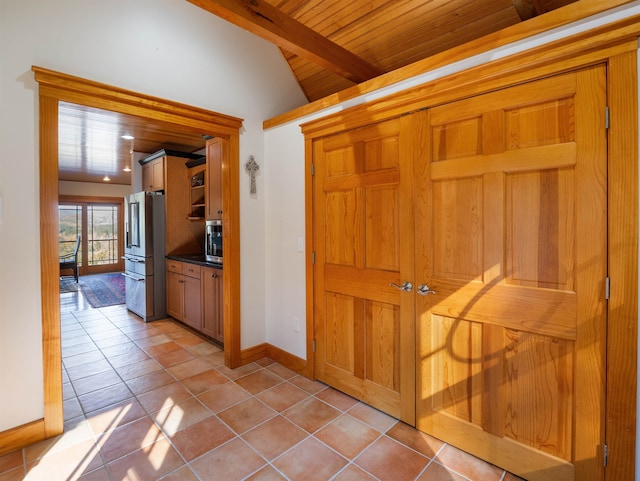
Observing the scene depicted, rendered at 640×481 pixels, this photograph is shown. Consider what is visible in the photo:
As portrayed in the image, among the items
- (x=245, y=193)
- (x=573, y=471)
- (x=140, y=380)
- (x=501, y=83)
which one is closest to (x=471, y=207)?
(x=501, y=83)

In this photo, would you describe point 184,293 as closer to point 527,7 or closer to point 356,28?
point 356,28

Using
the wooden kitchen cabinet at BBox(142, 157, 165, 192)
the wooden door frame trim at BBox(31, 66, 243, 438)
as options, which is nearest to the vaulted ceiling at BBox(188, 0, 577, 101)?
the wooden door frame trim at BBox(31, 66, 243, 438)

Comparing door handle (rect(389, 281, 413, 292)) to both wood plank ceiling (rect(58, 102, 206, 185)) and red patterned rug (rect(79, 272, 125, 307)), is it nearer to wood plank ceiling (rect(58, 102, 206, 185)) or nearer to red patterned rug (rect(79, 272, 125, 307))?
wood plank ceiling (rect(58, 102, 206, 185))

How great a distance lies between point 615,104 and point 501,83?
0.51 metres

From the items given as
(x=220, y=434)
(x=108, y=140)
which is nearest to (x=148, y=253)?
(x=108, y=140)

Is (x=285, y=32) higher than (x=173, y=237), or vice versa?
(x=285, y=32)

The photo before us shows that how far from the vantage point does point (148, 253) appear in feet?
14.6

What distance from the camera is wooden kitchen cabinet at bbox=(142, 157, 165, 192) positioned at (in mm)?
4715

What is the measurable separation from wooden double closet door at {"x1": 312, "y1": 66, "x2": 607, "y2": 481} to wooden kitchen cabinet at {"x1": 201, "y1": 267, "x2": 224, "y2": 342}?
5.53ft

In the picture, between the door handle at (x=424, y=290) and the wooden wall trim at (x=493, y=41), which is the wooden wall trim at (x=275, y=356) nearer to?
the door handle at (x=424, y=290)

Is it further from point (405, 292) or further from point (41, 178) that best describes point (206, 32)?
point (405, 292)

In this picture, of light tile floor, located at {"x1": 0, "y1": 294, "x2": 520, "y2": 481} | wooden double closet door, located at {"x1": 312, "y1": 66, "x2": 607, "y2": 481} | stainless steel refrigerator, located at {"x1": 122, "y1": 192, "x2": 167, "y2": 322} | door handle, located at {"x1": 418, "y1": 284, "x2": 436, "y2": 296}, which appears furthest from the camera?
stainless steel refrigerator, located at {"x1": 122, "y1": 192, "x2": 167, "y2": 322}

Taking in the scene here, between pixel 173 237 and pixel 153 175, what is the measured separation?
1.11 metres

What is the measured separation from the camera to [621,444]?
4.78ft
